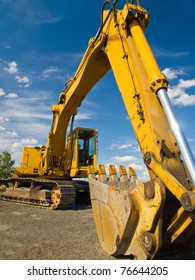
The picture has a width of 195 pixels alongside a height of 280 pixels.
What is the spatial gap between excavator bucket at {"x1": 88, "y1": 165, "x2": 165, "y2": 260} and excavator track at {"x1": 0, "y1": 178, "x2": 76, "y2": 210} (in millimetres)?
5351

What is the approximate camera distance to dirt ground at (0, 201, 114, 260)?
14.6ft

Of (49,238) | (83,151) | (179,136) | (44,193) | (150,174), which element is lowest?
(49,238)

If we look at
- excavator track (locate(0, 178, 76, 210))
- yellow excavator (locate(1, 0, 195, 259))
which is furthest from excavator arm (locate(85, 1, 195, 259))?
excavator track (locate(0, 178, 76, 210))

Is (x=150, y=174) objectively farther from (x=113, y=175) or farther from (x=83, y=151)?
(x=83, y=151)

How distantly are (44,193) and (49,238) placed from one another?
15.5ft

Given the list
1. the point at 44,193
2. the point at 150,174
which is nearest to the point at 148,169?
the point at 150,174

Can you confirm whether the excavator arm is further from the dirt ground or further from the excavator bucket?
the dirt ground

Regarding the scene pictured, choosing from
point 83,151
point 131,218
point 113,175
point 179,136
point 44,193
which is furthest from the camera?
point 83,151

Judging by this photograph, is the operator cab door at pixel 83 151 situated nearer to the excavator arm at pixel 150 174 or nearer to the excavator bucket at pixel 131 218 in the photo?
the excavator arm at pixel 150 174

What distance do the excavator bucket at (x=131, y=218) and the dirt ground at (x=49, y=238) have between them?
0.55 meters

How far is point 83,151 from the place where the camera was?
11195 millimetres

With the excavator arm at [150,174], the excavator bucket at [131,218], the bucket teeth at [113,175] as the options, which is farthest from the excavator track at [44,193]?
the excavator bucket at [131,218]
